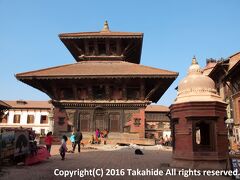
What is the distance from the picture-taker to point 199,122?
29.0ft

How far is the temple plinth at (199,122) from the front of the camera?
27.5 feet

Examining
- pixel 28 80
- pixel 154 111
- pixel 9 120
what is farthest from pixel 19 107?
pixel 28 80

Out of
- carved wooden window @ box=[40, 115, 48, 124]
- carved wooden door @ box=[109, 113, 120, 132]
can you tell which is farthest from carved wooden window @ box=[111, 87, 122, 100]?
carved wooden window @ box=[40, 115, 48, 124]

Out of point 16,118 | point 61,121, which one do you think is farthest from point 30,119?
point 61,121

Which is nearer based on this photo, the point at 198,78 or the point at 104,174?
the point at 104,174

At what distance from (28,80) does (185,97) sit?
50.4 feet

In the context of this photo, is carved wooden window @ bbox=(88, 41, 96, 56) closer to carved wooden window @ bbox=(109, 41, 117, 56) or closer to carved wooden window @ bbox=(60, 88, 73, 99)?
carved wooden window @ bbox=(109, 41, 117, 56)

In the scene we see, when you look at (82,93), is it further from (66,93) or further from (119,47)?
(119,47)

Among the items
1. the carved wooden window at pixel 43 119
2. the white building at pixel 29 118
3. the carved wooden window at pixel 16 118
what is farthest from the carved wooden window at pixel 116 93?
the carved wooden window at pixel 16 118

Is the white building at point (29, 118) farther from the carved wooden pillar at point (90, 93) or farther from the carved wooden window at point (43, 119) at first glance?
the carved wooden pillar at point (90, 93)

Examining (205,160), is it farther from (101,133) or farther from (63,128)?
(63,128)

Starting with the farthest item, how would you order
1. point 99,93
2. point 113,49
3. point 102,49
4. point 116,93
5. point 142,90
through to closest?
point 102,49
point 113,49
point 99,93
point 116,93
point 142,90

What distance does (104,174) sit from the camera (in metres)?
7.82

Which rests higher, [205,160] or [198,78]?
[198,78]
